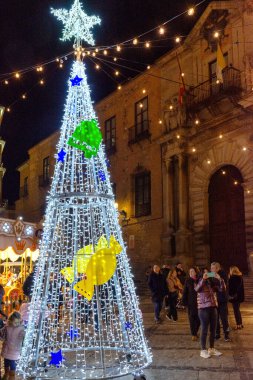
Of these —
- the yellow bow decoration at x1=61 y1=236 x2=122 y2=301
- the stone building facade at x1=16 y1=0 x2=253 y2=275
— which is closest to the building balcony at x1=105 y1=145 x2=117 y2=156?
the stone building facade at x1=16 y1=0 x2=253 y2=275

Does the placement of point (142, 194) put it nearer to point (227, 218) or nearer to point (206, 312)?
point (227, 218)

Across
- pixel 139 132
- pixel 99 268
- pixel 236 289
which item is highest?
pixel 139 132

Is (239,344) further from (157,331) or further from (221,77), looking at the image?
(221,77)

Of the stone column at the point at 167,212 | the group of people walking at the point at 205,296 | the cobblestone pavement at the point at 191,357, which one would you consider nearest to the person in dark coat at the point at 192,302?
the group of people walking at the point at 205,296

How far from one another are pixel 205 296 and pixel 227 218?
11.1m

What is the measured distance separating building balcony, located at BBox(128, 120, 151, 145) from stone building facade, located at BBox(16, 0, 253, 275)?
0.05 meters

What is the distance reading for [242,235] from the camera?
17578 mm

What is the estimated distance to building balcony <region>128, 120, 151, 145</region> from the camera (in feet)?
73.8

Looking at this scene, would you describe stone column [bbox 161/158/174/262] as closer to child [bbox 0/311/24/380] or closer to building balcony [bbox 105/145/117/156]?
building balcony [bbox 105/145/117/156]

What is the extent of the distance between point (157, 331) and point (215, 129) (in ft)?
34.6

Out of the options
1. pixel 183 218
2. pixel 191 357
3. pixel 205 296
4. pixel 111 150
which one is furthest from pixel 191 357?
pixel 111 150

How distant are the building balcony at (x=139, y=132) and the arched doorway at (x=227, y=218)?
4.79m

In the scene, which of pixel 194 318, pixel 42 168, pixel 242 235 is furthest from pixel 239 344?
pixel 42 168

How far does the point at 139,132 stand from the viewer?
2317 cm
